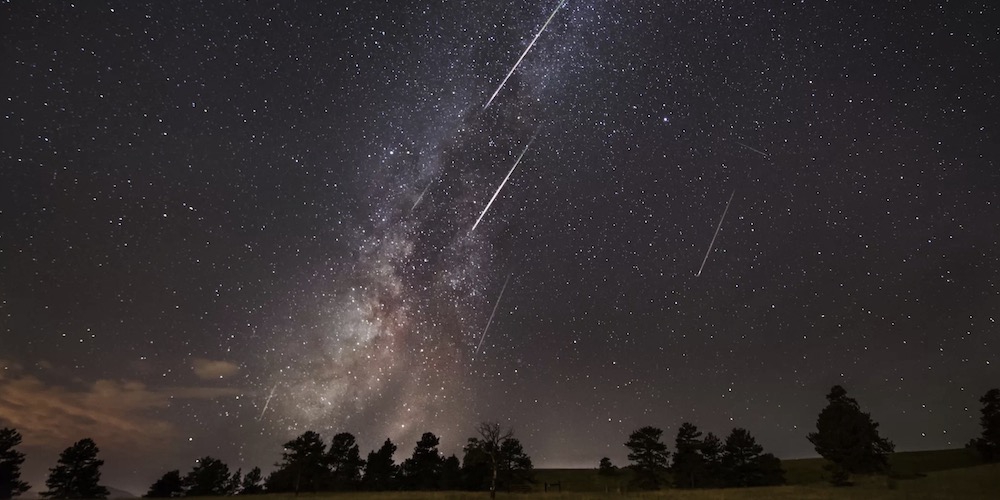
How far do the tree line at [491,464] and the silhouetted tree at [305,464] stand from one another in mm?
115

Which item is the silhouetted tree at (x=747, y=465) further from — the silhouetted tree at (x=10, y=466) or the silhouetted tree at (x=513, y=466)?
the silhouetted tree at (x=10, y=466)

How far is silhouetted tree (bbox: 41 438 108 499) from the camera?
2778 inches

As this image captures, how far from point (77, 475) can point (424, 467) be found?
4600 cm

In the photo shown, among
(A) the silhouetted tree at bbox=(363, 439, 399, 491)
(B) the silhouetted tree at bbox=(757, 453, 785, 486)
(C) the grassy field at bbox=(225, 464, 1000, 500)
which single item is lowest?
(C) the grassy field at bbox=(225, 464, 1000, 500)

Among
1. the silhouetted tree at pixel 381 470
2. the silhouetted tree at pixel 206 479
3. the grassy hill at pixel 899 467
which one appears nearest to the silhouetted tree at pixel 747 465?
the grassy hill at pixel 899 467

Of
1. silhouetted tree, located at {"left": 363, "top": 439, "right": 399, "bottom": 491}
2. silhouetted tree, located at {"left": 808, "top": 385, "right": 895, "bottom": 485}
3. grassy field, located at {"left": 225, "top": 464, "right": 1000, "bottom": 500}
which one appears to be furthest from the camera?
silhouetted tree, located at {"left": 363, "top": 439, "right": 399, "bottom": 491}

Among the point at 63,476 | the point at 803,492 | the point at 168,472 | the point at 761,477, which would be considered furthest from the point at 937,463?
the point at 63,476

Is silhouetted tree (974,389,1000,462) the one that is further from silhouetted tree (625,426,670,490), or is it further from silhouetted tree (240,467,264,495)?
silhouetted tree (240,467,264,495)

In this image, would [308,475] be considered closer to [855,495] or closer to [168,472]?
[168,472]

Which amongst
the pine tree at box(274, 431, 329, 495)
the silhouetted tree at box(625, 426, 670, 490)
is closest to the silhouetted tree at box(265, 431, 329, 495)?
the pine tree at box(274, 431, 329, 495)

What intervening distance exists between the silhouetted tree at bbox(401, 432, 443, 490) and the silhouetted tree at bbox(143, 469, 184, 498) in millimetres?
35556

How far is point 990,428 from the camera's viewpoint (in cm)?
5856

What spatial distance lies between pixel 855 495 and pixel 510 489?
1376 inches

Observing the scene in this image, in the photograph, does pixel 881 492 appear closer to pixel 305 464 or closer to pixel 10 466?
pixel 305 464
